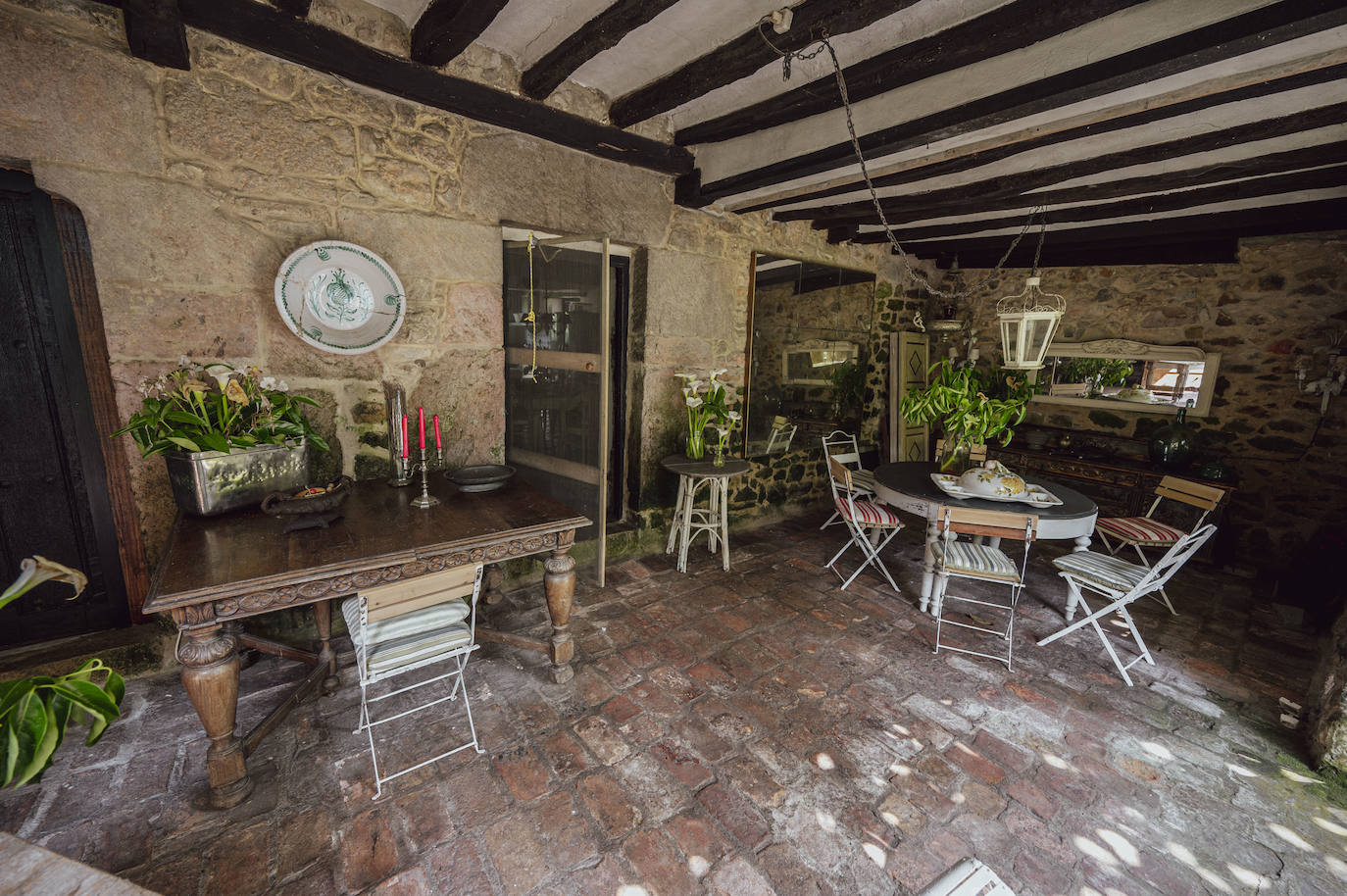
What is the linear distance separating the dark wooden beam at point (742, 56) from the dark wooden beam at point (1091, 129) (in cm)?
130

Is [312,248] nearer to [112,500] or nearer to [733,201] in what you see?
[112,500]

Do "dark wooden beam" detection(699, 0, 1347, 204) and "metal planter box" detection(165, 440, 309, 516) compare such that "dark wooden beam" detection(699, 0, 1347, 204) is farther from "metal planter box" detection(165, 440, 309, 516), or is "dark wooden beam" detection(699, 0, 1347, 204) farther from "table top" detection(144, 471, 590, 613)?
"metal planter box" detection(165, 440, 309, 516)

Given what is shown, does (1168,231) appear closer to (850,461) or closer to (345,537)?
(850,461)

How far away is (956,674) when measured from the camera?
104 inches

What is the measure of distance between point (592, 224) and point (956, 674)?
10.9 ft

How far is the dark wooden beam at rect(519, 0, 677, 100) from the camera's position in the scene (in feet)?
6.52

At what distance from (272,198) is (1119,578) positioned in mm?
4653

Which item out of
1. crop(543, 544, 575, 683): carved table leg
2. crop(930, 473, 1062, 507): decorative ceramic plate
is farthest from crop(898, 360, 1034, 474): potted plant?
crop(543, 544, 575, 683): carved table leg

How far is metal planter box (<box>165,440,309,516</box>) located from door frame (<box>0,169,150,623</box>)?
42 cm

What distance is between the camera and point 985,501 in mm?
3098

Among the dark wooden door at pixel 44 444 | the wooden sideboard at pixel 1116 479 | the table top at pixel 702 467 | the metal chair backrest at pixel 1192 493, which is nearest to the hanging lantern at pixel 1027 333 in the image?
the table top at pixel 702 467

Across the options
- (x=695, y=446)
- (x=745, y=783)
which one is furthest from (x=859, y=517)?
(x=745, y=783)

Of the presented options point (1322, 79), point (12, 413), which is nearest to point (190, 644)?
point (12, 413)

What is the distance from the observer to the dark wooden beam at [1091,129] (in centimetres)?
205
